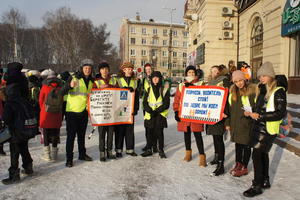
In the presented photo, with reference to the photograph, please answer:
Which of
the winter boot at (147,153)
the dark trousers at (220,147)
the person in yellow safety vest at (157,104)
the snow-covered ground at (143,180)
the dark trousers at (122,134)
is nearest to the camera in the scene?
the snow-covered ground at (143,180)

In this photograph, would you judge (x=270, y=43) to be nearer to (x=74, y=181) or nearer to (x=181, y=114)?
(x=181, y=114)

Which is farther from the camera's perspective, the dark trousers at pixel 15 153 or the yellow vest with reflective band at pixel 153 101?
the yellow vest with reflective band at pixel 153 101

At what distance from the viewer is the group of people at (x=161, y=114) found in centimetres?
353

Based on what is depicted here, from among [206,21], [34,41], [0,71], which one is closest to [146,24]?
[34,41]

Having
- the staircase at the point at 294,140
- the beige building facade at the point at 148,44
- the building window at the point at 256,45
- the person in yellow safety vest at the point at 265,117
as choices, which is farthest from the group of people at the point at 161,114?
the beige building facade at the point at 148,44

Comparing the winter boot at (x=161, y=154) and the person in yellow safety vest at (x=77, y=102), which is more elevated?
the person in yellow safety vest at (x=77, y=102)

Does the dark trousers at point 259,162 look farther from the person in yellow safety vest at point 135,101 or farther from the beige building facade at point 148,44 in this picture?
the beige building facade at point 148,44

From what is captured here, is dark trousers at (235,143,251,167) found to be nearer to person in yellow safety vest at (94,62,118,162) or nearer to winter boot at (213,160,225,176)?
winter boot at (213,160,225,176)

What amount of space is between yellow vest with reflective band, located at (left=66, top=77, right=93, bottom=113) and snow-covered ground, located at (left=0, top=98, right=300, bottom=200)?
1.19 m

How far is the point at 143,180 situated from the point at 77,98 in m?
2.06

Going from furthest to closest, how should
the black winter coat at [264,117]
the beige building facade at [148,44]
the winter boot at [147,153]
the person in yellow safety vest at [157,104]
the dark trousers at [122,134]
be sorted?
1. the beige building facade at [148,44]
2. the winter boot at [147,153]
3. the dark trousers at [122,134]
4. the person in yellow safety vest at [157,104]
5. the black winter coat at [264,117]

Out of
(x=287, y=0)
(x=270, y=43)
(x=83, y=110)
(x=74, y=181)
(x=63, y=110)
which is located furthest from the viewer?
(x=270, y=43)

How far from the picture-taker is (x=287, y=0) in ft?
34.1

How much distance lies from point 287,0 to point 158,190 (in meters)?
10.7
